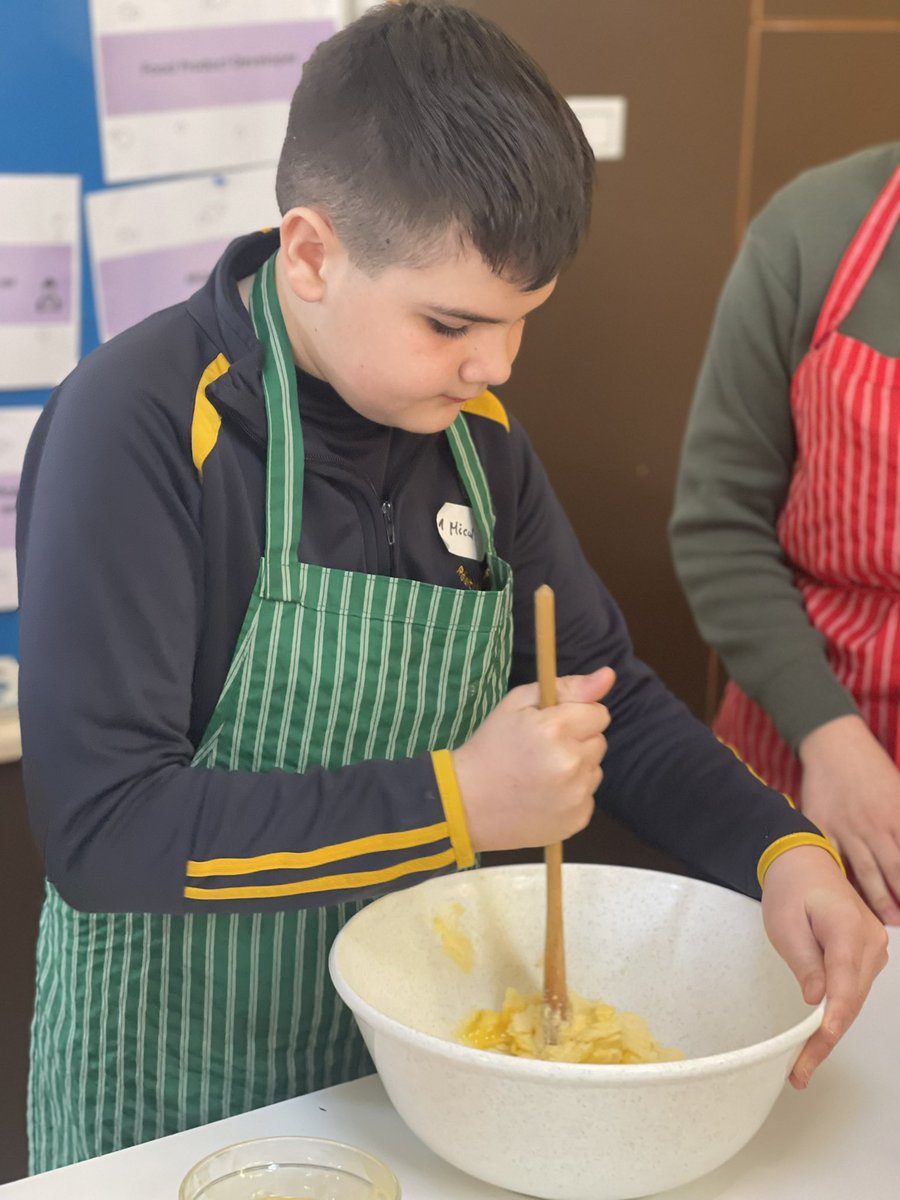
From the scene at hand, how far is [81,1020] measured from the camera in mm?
1069

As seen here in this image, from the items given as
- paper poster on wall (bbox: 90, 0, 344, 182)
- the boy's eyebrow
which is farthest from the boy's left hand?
paper poster on wall (bbox: 90, 0, 344, 182)

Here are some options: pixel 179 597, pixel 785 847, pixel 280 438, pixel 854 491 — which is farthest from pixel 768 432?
pixel 179 597

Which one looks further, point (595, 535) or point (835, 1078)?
point (595, 535)

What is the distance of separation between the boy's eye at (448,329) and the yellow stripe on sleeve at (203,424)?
169 millimetres

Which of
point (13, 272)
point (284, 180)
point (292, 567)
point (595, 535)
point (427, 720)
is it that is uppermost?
point (284, 180)

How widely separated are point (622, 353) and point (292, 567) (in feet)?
4.14

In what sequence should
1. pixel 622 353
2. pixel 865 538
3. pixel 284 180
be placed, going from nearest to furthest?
pixel 284 180
pixel 865 538
pixel 622 353

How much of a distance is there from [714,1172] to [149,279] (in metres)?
1.24

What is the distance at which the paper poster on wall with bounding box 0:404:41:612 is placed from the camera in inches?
65.3

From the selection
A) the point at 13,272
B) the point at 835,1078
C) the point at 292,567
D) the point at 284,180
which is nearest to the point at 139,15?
the point at 13,272

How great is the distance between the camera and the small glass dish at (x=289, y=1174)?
0.78 metres

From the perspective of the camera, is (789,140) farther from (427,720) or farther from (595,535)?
(427,720)

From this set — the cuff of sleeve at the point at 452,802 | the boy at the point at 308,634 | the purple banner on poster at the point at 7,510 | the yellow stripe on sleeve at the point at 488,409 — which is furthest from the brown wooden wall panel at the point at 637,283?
the cuff of sleeve at the point at 452,802

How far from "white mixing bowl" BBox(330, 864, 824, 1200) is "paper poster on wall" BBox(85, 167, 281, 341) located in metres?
0.96
